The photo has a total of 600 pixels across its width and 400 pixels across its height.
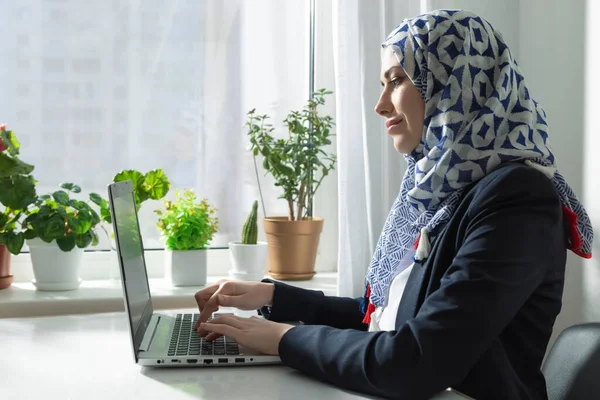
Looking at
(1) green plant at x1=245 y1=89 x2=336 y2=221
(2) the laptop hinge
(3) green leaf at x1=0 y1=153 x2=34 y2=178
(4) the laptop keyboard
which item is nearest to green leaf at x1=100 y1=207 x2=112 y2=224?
(3) green leaf at x1=0 y1=153 x2=34 y2=178

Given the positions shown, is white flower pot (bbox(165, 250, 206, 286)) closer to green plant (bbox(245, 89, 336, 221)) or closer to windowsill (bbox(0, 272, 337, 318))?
windowsill (bbox(0, 272, 337, 318))

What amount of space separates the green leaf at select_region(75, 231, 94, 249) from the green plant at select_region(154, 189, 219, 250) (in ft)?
0.76

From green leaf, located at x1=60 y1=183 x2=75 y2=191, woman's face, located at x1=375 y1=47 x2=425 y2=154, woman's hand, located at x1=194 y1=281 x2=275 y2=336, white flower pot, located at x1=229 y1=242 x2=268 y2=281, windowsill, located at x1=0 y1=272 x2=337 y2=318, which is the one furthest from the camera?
white flower pot, located at x1=229 y1=242 x2=268 y2=281

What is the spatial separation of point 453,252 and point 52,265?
125cm

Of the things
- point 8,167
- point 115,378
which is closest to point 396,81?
point 115,378

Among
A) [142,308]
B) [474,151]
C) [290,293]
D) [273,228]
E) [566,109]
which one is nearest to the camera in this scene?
[474,151]

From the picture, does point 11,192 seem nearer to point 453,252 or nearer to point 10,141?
point 10,141

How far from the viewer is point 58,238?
1972mm

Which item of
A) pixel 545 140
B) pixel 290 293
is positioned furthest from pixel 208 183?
pixel 545 140

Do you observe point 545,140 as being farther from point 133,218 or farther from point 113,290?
point 113,290

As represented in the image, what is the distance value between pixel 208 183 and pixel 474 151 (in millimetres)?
1312

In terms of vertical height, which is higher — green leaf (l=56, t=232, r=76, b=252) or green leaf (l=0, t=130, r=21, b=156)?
green leaf (l=0, t=130, r=21, b=156)

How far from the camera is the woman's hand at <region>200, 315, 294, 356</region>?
1.19 metres

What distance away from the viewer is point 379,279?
1463 millimetres
